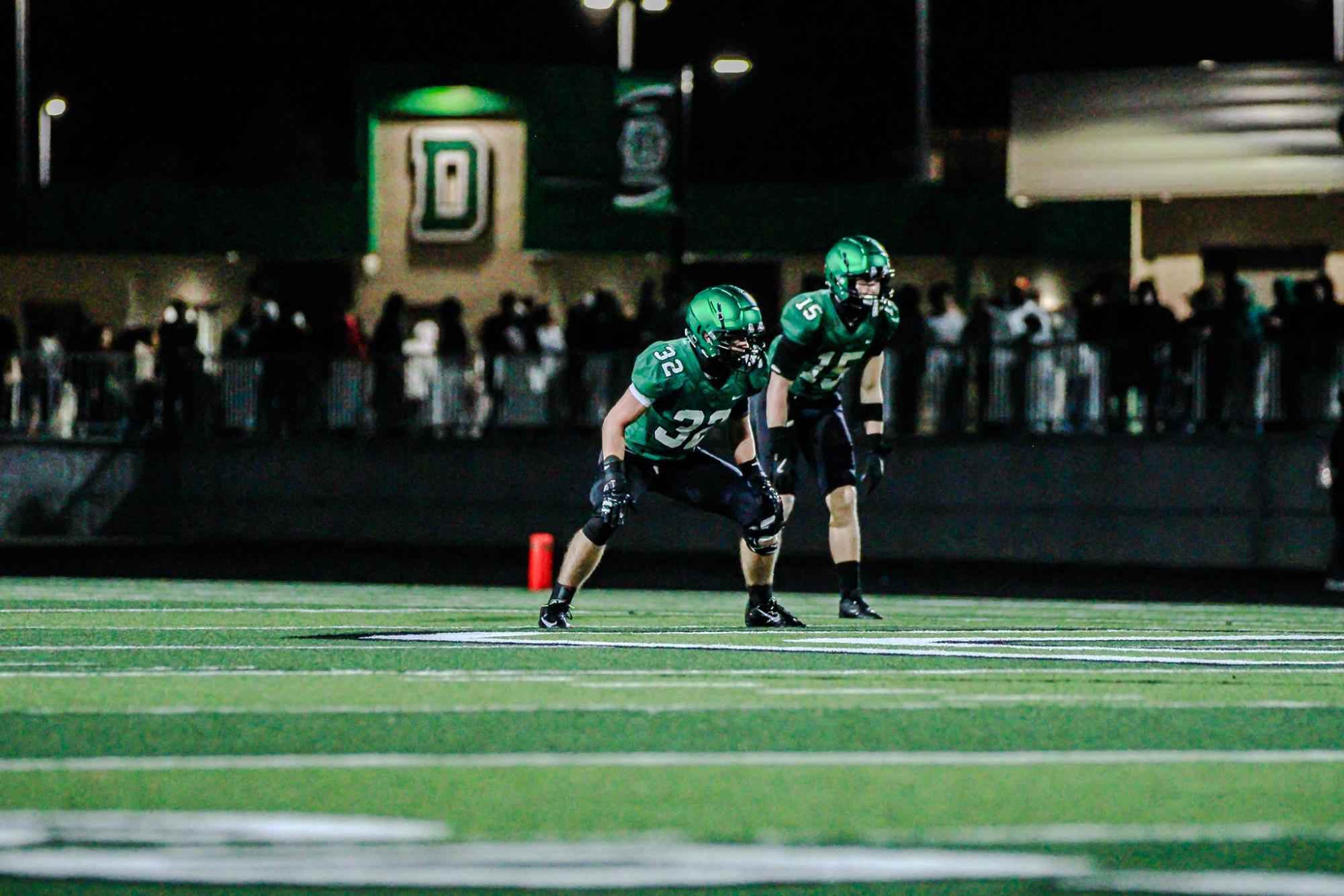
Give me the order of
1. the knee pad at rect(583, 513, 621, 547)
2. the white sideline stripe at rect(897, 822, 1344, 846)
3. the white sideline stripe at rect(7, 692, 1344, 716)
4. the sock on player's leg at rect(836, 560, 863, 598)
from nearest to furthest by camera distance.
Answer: the white sideline stripe at rect(897, 822, 1344, 846) < the white sideline stripe at rect(7, 692, 1344, 716) < the knee pad at rect(583, 513, 621, 547) < the sock on player's leg at rect(836, 560, 863, 598)

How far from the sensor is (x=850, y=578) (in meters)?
14.8

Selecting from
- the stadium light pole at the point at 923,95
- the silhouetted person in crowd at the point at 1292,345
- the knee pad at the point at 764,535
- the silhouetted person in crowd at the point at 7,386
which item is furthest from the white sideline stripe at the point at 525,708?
the stadium light pole at the point at 923,95

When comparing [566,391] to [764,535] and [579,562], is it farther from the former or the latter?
[579,562]

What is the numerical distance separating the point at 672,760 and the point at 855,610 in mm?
7546

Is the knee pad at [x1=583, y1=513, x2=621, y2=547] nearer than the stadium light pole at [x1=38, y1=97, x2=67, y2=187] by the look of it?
Yes

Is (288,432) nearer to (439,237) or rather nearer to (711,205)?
(439,237)

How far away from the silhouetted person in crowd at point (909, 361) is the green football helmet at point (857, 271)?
35.7 feet

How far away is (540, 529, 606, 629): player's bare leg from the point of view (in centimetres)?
1283

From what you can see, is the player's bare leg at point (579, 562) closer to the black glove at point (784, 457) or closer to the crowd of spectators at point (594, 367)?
the black glove at point (784, 457)

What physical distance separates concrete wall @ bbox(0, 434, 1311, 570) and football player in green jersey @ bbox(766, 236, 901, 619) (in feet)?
33.0

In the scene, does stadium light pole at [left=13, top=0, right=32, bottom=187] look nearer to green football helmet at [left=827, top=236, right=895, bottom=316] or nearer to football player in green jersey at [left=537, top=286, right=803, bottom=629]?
green football helmet at [left=827, top=236, right=895, bottom=316]

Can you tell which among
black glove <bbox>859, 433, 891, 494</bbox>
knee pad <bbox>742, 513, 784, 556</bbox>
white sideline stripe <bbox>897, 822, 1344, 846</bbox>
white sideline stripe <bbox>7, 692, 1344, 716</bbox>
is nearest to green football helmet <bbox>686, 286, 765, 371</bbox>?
knee pad <bbox>742, 513, 784, 556</bbox>

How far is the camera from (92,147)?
83.9 meters

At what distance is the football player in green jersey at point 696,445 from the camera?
12281mm
